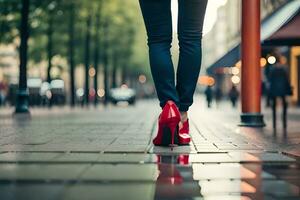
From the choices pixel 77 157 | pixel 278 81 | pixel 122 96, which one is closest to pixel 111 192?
pixel 77 157

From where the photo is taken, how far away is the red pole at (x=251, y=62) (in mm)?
11117

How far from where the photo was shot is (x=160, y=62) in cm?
580

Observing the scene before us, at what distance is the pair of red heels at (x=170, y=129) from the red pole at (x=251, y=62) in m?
5.50

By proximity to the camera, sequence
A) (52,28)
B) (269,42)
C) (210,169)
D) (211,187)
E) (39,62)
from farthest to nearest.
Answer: (39,62) < (52,28) < (269,42) < (210,169) < (211,187)

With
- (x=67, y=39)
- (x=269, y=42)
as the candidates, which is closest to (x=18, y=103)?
(x=269, y=42)

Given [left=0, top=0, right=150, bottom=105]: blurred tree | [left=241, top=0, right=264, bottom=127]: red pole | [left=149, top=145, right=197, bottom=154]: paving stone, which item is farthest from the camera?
[left=0, top=0, right=150, bottom=105]: blurred tree

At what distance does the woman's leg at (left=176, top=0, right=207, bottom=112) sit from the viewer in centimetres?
589

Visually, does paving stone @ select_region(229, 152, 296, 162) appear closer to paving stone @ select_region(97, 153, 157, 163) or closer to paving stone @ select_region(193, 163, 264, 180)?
paving stone @ select_region(193, 163, 264, 180)

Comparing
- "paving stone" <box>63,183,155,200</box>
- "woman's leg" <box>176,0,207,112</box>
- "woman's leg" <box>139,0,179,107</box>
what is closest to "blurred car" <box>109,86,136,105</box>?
"woman's leg" <box>176,0,207,112</box>

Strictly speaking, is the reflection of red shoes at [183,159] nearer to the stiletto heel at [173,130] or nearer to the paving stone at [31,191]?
the stiletto heel at [173,130]

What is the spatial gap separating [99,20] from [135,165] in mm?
39067

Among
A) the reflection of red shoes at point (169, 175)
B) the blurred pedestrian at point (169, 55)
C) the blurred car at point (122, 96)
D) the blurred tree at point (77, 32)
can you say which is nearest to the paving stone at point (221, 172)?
the reflection of red shoes at point (169, 175)

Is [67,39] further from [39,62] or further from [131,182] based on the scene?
[131,182]

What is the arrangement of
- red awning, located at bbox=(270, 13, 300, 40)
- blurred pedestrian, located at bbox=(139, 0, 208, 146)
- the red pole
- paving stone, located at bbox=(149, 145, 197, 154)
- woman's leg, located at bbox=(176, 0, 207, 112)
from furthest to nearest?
1. the red pole
2. red awning, located at bbox=(270, 13, 300, 40)
3. woman's leg, located at bbox=(176, 0, 207, 112)
4. blurred pedestrian, located at bbox=(139, 0, 208, 146)
5. paving stone, located at bbox=(149, 145, 197, 154)
